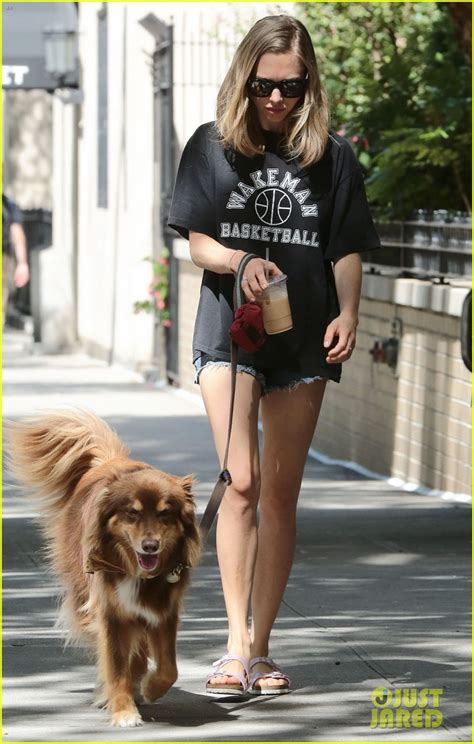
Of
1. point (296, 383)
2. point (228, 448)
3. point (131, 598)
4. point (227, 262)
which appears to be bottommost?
point (131, 598)

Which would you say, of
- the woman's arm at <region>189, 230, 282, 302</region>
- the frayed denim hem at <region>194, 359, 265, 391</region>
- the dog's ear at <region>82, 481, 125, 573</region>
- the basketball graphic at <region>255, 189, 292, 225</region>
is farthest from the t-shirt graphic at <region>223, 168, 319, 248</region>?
the dog's ear at <region>82, 481, 125, 573</region>

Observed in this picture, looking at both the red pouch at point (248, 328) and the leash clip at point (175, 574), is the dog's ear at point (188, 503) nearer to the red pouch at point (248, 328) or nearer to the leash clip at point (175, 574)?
the leash clip at point (175, 574)

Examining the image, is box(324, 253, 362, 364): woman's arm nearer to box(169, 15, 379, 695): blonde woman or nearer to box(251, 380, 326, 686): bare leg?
box(169, 15, 379, 695): blonde woman

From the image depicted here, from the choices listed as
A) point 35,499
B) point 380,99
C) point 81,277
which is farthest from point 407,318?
point 81,277

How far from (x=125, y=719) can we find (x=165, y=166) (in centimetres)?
1670

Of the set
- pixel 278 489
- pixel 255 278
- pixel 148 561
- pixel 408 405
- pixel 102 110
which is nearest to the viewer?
pixel 148 561

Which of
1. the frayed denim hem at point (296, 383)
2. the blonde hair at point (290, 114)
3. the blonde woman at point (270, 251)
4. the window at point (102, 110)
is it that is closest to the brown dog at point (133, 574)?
the blonde woman at point (270, 251)

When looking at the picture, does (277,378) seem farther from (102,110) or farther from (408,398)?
(102,110)

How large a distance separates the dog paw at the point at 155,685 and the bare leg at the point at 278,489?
1.14 ft

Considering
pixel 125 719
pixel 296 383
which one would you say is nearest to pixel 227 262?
pixel 296 383

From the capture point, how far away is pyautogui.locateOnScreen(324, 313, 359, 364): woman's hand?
5.68m

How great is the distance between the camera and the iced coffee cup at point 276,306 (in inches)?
217

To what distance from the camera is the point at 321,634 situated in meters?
6.78

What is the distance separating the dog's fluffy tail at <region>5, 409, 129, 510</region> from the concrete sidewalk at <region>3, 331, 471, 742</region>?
624 millimetres
